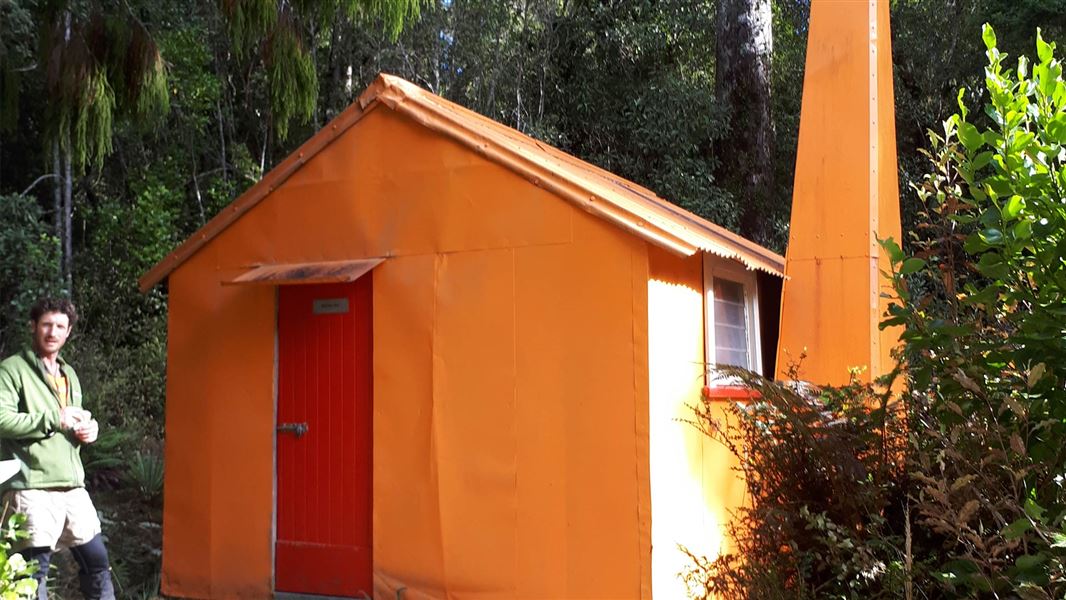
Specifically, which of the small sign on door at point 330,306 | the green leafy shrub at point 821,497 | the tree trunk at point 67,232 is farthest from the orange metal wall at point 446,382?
the tree trunk at point 67,232

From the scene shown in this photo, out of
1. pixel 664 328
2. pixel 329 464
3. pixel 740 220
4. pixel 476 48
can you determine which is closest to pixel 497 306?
pixel 664 328

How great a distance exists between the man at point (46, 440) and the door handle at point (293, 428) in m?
1.96

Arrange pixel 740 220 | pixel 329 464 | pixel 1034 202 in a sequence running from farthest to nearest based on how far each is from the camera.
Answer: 1. pixel 740 220
2. pixel 329 464
3. pixel 1034 202

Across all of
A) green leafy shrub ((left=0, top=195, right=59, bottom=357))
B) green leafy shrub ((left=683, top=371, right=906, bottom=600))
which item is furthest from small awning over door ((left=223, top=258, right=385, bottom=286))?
green leafy shrub ((left=0, top=195, right=59, bottom=357))

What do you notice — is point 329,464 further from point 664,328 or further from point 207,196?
point 207,196

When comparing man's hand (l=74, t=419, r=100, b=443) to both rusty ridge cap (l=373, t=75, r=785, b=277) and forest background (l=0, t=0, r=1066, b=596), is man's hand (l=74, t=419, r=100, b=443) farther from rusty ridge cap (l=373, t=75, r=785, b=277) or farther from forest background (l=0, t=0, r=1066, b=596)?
forest background (l=0, t=0, r=1066, b=596)

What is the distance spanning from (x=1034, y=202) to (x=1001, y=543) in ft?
3.22

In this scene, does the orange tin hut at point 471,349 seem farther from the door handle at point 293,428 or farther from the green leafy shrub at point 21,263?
the green leafy shrub at point 21,263

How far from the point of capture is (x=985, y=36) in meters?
3.14

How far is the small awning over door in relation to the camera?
7.20 m

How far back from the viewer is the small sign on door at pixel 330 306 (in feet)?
24.8

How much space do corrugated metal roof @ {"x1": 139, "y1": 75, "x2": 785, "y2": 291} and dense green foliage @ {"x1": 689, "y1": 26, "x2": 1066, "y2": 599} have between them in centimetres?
255

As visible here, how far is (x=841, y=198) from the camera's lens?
739 centimetres

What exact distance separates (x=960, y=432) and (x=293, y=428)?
5.50m
